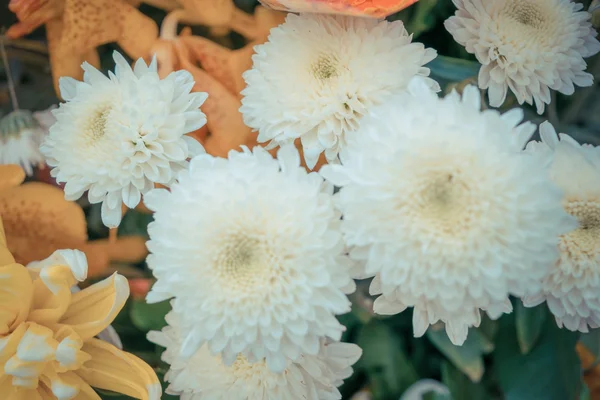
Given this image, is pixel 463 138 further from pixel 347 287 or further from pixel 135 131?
pixel 135 131

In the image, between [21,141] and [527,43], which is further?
[21,141]

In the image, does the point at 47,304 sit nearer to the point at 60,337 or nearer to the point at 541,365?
the point at 60,337

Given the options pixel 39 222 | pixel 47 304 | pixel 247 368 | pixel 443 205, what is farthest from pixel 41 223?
pixel 443 205

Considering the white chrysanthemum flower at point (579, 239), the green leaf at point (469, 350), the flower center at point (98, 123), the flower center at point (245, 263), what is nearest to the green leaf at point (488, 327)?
the green leaf at point (469, 350)

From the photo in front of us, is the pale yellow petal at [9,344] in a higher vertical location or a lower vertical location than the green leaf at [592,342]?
higher

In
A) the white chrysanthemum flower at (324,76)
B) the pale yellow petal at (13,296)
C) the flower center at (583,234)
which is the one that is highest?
the white chrysanthemum flower at (324,76)

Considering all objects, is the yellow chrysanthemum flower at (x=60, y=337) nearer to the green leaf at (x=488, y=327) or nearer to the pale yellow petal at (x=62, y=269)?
the pale yellow petal at (x=62, y=269)

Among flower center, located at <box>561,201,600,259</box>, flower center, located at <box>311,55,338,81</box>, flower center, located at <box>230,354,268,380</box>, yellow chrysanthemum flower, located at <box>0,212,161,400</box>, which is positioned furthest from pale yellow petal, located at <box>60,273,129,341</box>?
flower center, located at <box>561,201,600,259</box>

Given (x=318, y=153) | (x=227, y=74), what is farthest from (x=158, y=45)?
(x=318, y=153)
